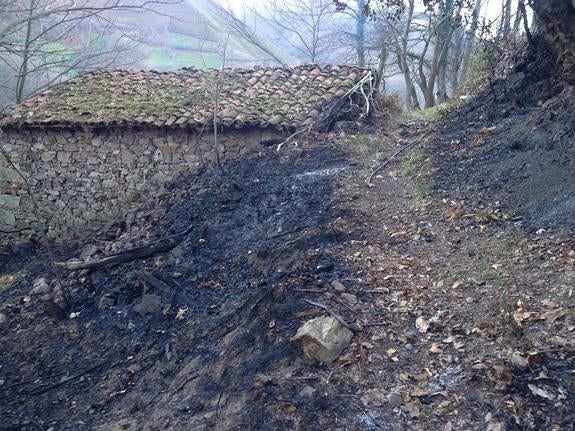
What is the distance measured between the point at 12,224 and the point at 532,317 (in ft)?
34.8

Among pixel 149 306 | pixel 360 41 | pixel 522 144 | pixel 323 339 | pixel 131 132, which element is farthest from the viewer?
pixel 360 41

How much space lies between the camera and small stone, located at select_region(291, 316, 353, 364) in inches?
143

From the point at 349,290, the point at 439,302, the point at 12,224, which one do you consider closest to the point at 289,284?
the point at 349,290

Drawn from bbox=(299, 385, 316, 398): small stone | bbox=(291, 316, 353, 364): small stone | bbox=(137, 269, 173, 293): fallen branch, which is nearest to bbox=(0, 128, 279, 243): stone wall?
bbox=(137, 269, 173, 293): fallen branch

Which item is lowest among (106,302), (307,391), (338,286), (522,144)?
(106,302)

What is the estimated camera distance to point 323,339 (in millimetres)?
3668

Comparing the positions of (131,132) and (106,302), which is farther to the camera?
(131,132)

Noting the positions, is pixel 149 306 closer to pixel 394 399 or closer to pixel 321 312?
pixel 321 312

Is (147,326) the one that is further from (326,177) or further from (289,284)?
(326,177)

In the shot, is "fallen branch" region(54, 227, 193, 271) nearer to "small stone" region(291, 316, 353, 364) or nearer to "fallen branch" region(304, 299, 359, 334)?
"fallen branch" region(304, 299, 359, 334)

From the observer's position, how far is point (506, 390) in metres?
2.97

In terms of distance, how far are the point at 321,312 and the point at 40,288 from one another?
16.5 ft

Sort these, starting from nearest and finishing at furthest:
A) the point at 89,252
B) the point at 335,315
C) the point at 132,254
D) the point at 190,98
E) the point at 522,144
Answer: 1. the point at 335,315
2. the point at 522,144
3. the point at 132,254
4. the point at 89,252
5. the point at 190,98

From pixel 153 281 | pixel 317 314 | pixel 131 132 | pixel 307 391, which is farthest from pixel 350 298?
pixel 131 132
